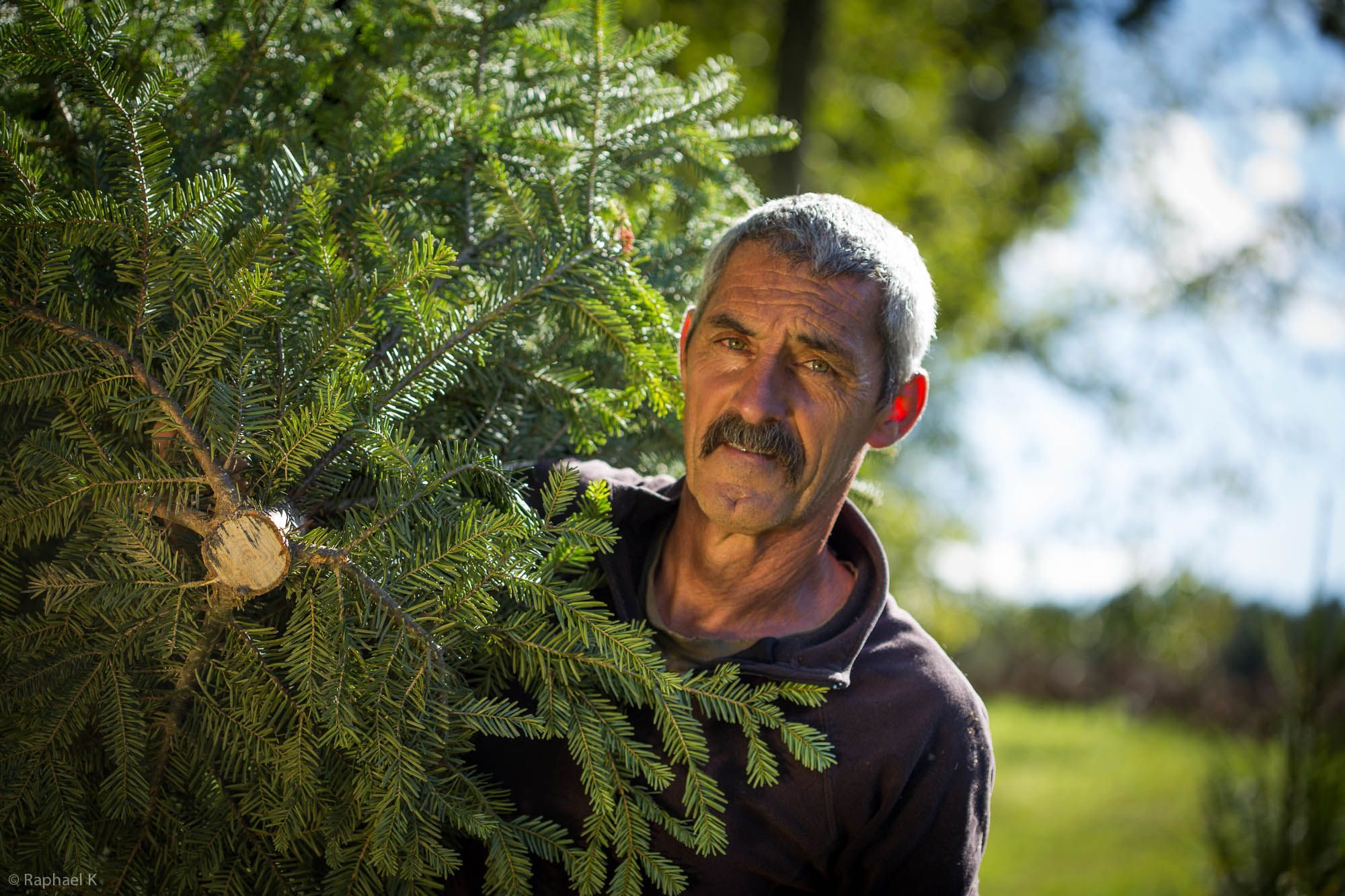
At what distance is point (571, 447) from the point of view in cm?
216

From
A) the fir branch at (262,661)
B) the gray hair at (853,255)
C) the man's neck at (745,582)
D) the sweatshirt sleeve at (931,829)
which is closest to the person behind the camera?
the fir branch at (262,661)

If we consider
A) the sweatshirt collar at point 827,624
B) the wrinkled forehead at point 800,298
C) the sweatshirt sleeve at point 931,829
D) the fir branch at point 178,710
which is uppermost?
the wrinkled forehead at point 800,298

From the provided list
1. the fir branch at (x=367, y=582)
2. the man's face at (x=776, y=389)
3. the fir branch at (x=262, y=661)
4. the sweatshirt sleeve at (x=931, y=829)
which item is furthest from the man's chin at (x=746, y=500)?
the fir branch at (x=262, y=661)

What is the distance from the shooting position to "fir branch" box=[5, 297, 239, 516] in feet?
4.58

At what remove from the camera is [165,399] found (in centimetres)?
142

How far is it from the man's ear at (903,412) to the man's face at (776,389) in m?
0.14

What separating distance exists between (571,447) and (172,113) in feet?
3.04

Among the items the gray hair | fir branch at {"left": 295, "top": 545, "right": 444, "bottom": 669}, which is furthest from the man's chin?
fir branch at {"left": 295, "top": 545, "right": 444, "bottom": 669}

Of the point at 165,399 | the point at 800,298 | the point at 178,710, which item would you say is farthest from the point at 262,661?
the point at 800,298

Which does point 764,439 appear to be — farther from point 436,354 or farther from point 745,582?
point 436,354

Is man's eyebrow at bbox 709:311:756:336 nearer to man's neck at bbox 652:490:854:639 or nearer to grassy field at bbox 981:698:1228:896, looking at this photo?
man's neck at bbox 652:490:854:639

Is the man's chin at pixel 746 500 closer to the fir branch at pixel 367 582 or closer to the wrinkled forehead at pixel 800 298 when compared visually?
the wrinkled forehead at pixel 800 298

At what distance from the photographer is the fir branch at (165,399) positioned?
1395 mm

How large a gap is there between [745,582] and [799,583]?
0.12 metres
